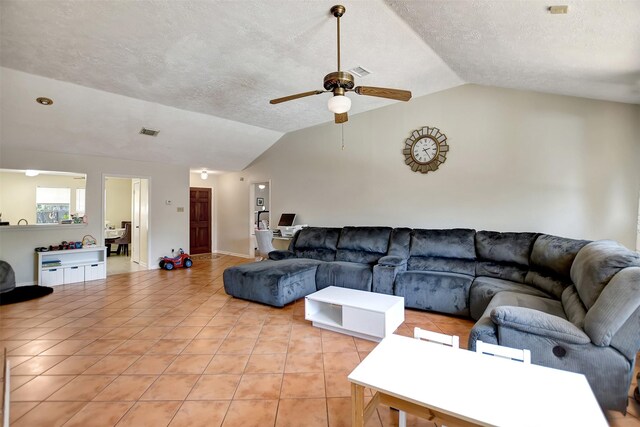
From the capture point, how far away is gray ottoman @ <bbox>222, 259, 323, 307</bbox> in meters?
3.69

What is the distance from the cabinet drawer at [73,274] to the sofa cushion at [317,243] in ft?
12.4

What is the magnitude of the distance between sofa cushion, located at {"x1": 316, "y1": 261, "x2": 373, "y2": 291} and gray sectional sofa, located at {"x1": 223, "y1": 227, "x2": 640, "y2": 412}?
1cm

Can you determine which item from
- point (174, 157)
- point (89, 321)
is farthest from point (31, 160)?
point (89, 321)

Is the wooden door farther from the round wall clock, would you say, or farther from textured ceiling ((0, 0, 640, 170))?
the round wall clock

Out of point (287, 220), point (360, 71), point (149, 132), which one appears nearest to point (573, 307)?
point (360, 71)

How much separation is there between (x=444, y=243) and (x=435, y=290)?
733mm

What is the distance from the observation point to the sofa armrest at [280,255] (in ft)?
16.0

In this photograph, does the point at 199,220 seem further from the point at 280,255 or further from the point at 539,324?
the point at 539,324

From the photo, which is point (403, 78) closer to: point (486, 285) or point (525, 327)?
point (486, 285)

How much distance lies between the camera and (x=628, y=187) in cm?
319

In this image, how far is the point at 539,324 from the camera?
188 cm

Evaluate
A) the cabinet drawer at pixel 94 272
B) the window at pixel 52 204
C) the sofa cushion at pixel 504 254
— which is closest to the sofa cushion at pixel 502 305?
the sofa cushion at pixel 504 254

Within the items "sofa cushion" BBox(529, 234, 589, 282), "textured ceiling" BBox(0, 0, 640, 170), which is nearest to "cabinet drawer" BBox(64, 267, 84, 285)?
"textured ceiling" BBox(0, 0, 640, 170)

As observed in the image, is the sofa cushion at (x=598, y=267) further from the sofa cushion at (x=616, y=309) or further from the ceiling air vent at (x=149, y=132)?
the ceiling air vent at (x=149, y=132)
